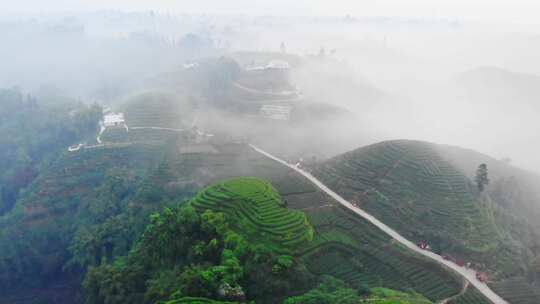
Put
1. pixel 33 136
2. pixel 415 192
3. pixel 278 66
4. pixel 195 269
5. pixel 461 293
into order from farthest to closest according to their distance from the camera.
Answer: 1. pixel 278 66
2. pixel 33 136
3. pixel 415 192
4. pixel 461 293
5. pixel 195 269

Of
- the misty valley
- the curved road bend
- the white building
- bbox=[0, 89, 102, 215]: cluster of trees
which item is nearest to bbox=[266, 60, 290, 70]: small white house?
the misty valley

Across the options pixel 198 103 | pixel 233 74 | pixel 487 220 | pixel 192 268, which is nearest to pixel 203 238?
pixel 192 268

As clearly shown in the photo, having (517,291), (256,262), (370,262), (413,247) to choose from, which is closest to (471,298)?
(517,291)

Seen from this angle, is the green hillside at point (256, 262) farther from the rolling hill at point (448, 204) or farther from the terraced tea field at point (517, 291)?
the rolling hill at point (448, 204)

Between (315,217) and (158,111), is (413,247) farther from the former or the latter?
(158,111)

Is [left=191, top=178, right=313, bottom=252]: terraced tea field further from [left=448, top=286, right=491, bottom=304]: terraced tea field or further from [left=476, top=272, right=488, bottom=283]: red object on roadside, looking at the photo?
[left=476, top=272, right=488, bottom=283]: red object on roadside

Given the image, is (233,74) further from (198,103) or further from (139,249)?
(139,249)
